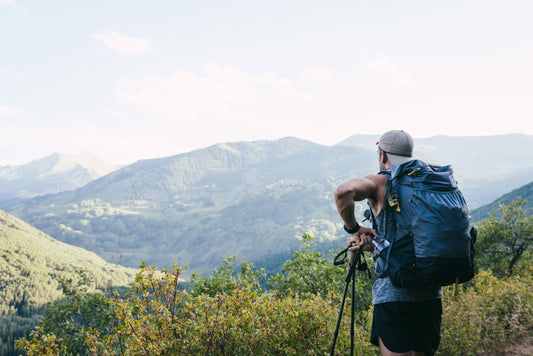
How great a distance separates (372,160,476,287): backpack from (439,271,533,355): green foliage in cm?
441

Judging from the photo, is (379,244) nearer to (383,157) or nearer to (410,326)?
(410,326)

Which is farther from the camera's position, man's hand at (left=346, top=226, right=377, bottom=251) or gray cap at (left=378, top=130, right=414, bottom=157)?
man's hand at (left=346, top=226, right=377, bottom=251)

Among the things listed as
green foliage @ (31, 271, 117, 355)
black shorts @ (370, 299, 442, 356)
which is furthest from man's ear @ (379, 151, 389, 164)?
green foliage @ (31, 271, 117, 355)

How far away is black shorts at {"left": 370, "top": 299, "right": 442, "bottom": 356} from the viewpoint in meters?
3.24

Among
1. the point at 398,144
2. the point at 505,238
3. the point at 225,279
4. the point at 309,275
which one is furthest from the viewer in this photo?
the point at 505,238

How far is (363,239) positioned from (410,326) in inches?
39.1

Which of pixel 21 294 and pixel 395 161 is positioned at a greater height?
pixel 395 161

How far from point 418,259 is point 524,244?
23810mm

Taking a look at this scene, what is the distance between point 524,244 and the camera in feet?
67.3

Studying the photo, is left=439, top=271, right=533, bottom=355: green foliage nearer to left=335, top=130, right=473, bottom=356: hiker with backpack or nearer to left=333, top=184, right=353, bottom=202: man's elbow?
left=335, top=130, right=473, bottom=356: hiker with backpack

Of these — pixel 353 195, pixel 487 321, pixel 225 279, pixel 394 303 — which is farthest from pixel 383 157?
pixel 225 279

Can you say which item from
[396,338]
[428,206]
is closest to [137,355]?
[396,338]

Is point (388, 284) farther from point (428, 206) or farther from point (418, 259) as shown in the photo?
point (428, 206)

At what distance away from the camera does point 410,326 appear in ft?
10.7
